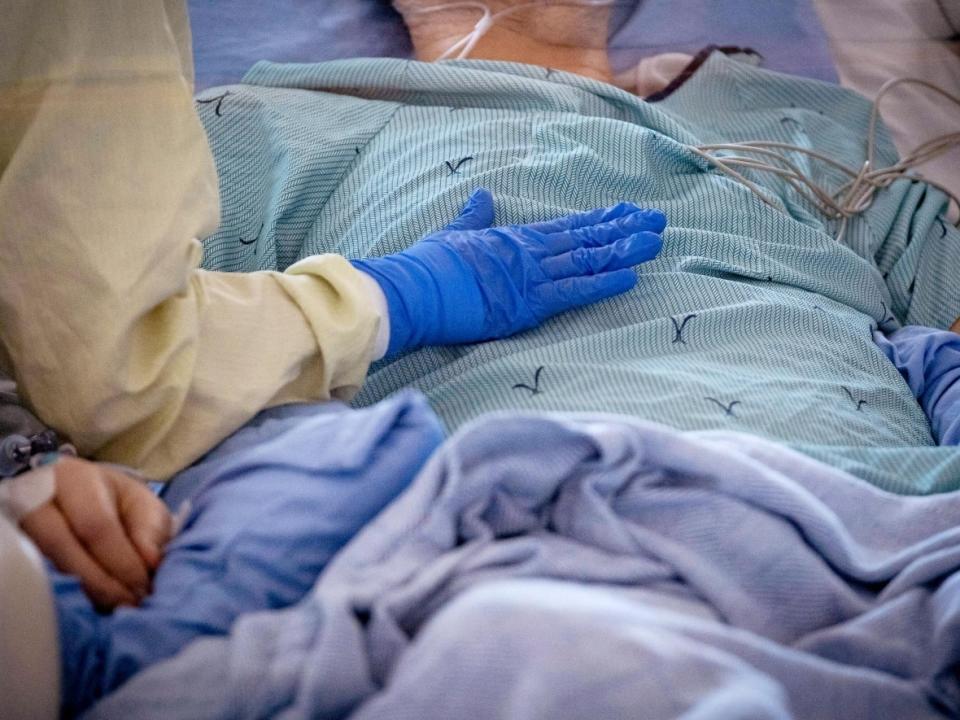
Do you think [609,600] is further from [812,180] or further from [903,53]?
[903,53]

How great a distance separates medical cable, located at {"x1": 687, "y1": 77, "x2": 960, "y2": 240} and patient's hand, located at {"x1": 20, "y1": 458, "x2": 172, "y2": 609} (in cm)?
64

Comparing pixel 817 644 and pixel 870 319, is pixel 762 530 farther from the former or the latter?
pixel 870 319

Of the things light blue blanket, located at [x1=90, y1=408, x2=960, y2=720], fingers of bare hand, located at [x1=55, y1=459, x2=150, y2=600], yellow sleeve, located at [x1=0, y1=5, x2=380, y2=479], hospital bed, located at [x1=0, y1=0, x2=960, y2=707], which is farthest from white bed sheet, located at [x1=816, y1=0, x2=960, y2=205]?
fingers of bare hand, located at [x1=55, y1=459, x2=150, y2=600]

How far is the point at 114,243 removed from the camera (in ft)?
1.76

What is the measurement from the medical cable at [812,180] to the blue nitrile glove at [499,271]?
0.19 meters

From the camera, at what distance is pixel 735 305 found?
0.75 metres

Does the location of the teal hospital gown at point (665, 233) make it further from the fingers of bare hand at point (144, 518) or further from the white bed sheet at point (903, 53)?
the fingers of bare hand at point (144, 518)

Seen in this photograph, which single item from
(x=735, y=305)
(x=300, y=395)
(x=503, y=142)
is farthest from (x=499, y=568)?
(x=503, y=142)

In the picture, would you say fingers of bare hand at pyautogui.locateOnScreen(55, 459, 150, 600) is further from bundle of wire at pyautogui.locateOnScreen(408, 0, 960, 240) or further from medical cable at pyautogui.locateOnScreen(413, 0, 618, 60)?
medical cable at pyautogui.locateOnScreen(413, 0, 618, 60)

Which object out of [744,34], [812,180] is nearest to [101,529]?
[812,180]

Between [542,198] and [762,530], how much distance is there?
1.42 feet

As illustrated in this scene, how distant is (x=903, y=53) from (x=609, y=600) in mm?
1094

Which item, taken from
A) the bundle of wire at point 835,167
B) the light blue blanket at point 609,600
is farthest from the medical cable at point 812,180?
the light blue blanket at point 609,600

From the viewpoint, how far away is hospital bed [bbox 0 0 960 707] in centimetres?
115
